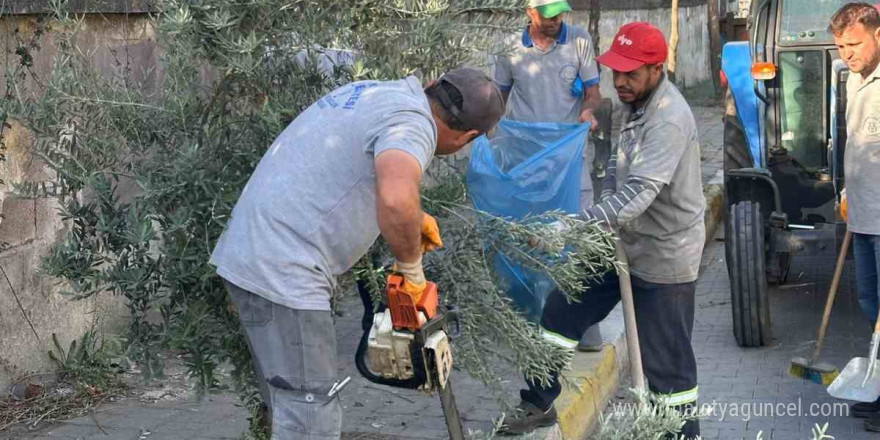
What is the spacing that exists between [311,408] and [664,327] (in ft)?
5.47

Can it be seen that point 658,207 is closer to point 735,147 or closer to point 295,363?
point 295,363

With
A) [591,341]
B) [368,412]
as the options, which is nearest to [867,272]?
[591,341]

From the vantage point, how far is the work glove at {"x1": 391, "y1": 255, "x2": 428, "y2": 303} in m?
3.02

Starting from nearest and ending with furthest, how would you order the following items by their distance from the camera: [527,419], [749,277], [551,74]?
[527,419] < [551,74] < [749,277]

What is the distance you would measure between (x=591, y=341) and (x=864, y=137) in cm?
162

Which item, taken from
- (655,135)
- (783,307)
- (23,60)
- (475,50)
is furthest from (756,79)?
(23,60)

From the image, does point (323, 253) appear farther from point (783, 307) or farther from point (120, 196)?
point (783, 307)

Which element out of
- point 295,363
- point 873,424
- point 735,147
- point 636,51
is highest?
point 636,51

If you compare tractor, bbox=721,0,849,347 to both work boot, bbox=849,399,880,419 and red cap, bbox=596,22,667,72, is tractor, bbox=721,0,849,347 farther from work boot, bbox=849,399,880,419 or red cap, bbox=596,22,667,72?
red cap, bbox=596,22,667,72

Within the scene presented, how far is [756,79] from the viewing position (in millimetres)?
6871

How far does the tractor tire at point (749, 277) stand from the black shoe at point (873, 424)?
3.79 feet

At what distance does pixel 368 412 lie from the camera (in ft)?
16.1

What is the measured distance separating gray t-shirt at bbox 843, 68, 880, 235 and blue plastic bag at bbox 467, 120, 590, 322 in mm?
1224

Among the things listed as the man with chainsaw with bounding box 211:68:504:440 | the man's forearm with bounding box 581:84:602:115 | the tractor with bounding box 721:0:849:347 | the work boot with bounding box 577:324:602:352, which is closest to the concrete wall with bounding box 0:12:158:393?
the man with chainsaw with bounding box 211:68:504:440
